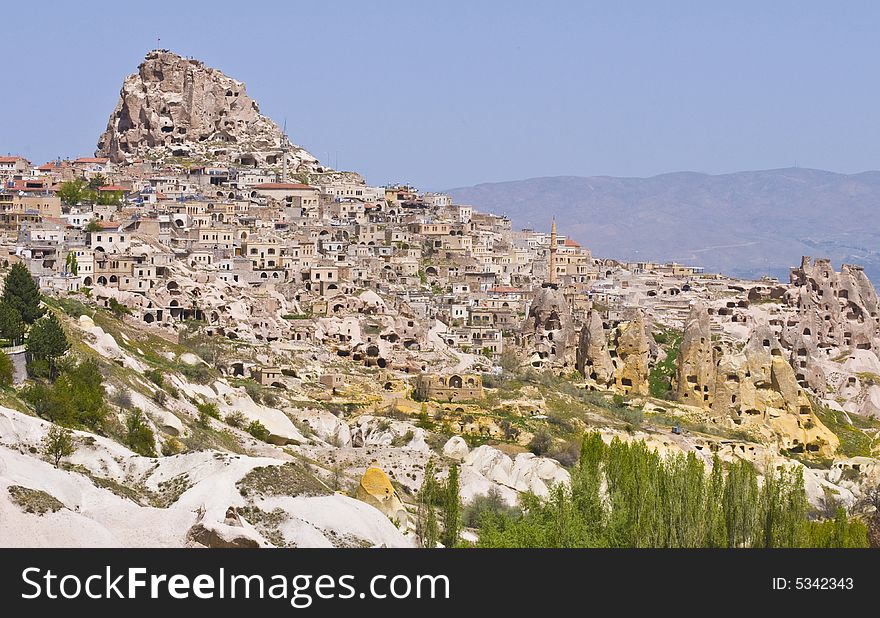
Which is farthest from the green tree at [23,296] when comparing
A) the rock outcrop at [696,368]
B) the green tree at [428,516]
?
the rock outcrop at [696,368]

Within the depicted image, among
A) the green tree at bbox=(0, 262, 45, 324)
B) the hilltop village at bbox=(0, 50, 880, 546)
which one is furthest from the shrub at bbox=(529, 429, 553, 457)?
the green tree at bbox=(0, 262, 45, 324)

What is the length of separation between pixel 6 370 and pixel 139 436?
3885 mm

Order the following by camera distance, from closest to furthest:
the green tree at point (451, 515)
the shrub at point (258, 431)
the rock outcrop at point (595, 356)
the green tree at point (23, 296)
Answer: the green tree at point (451, 515)
the green tree at point (23, 296)
the shrub at point (258, 431)
the rock outcrop at point (595, 356)

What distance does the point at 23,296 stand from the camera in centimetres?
5100

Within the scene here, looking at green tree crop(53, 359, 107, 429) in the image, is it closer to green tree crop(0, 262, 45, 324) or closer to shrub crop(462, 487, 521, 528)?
green tree crop(0, 262, 45, 324)

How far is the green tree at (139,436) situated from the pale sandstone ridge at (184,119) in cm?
7996

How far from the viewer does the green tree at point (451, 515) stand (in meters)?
39.2

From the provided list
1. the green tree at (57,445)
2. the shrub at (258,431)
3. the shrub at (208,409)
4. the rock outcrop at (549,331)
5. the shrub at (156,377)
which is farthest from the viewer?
the rock outcrop at (549,331)

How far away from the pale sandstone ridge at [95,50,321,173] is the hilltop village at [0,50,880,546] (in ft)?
7.14

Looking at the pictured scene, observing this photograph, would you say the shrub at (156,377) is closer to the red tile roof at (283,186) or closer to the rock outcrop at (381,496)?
the rock outcrop at (381,496)

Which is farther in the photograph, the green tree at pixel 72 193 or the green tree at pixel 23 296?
the green tree at pixel 72 193

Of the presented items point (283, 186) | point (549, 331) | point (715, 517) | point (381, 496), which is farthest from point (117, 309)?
point (283, 186)
